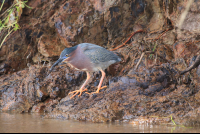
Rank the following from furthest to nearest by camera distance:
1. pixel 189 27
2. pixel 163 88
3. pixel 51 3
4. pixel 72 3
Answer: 1. pixel 51 3
2. pixel 72 3
3. pixel 189 27
4. pixel 163 88

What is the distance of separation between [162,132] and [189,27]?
123 inches

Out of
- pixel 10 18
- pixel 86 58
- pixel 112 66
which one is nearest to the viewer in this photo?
pixel 86 58

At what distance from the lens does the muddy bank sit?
356 cm

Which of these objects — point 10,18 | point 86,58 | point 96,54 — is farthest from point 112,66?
point 10,18

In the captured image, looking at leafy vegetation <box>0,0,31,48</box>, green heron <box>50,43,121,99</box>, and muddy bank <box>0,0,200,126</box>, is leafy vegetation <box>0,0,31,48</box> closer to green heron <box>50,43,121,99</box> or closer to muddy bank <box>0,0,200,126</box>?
muddy bank <box>0,0,200,126</box>

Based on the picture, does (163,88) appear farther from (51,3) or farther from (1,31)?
(1,31)

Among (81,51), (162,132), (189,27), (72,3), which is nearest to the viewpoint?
(162,132)

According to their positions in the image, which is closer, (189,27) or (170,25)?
(189,27)

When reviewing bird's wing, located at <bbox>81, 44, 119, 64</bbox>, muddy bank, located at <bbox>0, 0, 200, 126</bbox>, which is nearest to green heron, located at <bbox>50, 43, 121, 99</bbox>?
bird's wing, located at <bbox>81, 44, 119, 64</bbox>

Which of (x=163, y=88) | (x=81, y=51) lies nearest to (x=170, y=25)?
(x=163, y=88)

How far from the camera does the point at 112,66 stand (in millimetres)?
5332

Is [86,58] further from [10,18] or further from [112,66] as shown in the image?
[10,18]

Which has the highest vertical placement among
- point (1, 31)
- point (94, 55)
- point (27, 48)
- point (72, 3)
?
point (72, 3)

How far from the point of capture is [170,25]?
5477 millimetres
